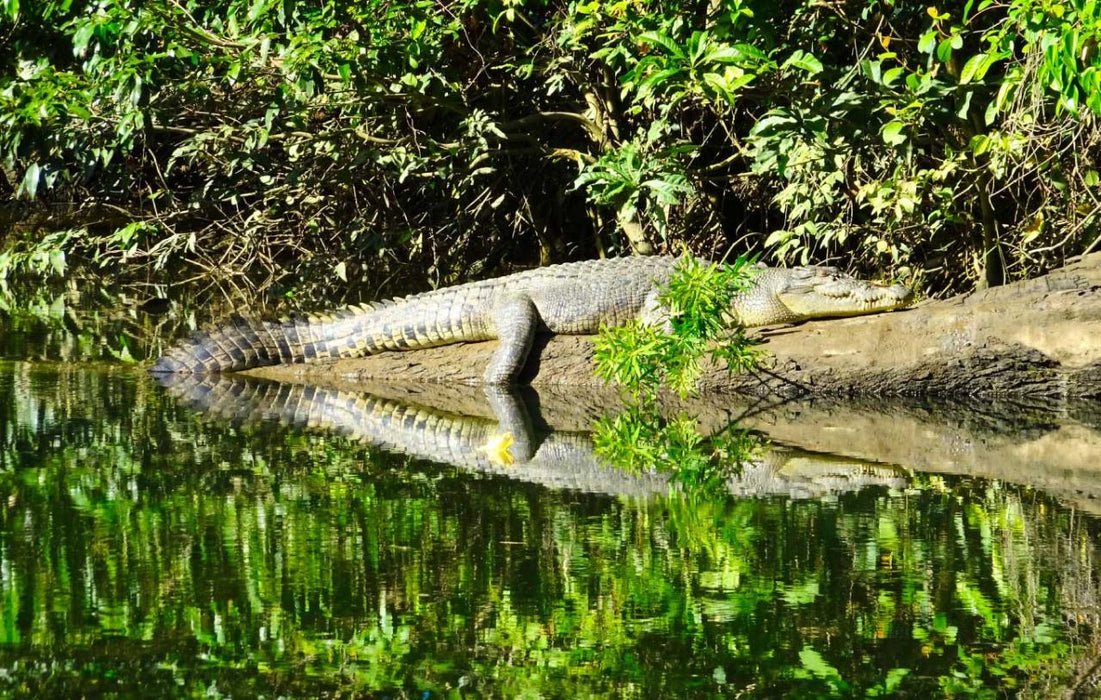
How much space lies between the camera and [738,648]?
3.07 meters

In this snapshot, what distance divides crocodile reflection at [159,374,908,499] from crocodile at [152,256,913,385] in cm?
30

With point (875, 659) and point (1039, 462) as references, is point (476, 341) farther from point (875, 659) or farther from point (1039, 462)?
point (875, 659)

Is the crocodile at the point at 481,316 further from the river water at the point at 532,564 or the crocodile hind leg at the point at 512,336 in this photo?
the river water at the point at 532,564

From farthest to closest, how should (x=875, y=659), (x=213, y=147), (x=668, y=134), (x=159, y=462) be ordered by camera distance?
(x=213, y=147)
(x=668, y=134)
(x=159, y=462)
(x=875, y=659)

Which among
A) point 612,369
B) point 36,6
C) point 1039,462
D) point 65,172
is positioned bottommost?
point 1039,462

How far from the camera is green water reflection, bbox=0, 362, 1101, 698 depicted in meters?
2.92

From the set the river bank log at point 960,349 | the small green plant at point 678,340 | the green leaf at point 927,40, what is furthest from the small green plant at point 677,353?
the green leaf at point 927,40

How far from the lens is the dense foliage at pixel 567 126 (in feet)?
23.5

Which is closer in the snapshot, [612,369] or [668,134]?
[612,369]

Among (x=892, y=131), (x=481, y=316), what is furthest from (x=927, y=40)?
(x=481, y=316)

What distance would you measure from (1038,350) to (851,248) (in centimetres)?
324

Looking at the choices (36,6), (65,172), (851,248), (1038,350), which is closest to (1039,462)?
(1038,350)

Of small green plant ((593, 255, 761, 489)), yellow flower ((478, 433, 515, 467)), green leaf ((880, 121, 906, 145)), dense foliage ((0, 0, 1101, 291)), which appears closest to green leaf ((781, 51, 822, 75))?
dense foliage ((0, 0, 1101, 291))

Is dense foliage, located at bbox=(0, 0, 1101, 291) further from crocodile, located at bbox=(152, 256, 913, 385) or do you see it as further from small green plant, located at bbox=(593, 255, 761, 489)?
small green plant, located at bbox=(593, 255, 761, 489)
